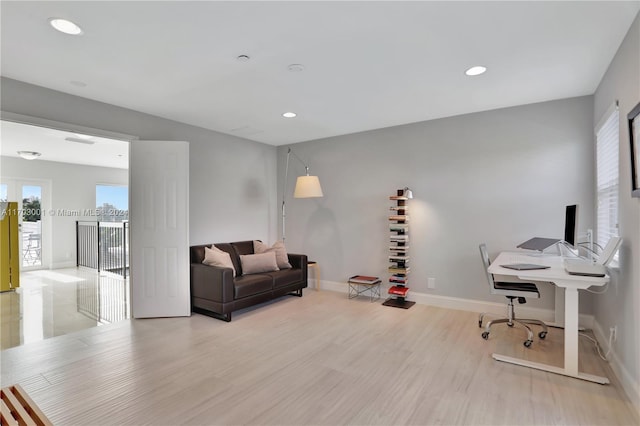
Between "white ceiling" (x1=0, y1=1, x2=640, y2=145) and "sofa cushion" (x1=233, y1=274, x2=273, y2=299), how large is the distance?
2.15 metres

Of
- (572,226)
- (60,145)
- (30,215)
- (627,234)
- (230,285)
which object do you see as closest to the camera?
(627,234)

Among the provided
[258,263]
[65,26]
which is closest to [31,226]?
[258,263]

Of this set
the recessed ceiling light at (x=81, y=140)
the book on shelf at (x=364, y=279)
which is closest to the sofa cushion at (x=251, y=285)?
the book on shelf at (x=364, y=279)

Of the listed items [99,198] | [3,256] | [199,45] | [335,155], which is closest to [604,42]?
[199,45]

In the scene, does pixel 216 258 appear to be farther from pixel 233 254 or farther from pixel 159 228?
pixel 159 228

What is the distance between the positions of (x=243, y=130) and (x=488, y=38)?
11.5ft

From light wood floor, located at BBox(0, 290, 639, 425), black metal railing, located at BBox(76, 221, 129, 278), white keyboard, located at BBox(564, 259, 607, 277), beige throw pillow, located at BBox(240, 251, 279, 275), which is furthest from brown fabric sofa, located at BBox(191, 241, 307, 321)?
black metal railing, located at BBox(76, 221, 129, 278)

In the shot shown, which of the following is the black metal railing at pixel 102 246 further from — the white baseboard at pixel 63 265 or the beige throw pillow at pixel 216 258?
the beige throw pillow at pixel 216 258

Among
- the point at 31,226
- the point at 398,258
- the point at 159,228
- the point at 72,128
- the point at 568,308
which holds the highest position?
the point at 72,128

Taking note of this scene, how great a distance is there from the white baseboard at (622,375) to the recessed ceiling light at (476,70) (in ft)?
8.45

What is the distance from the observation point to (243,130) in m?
4.93

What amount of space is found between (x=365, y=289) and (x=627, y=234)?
129 inches

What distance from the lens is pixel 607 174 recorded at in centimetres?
299

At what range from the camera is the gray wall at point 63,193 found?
280 inches
